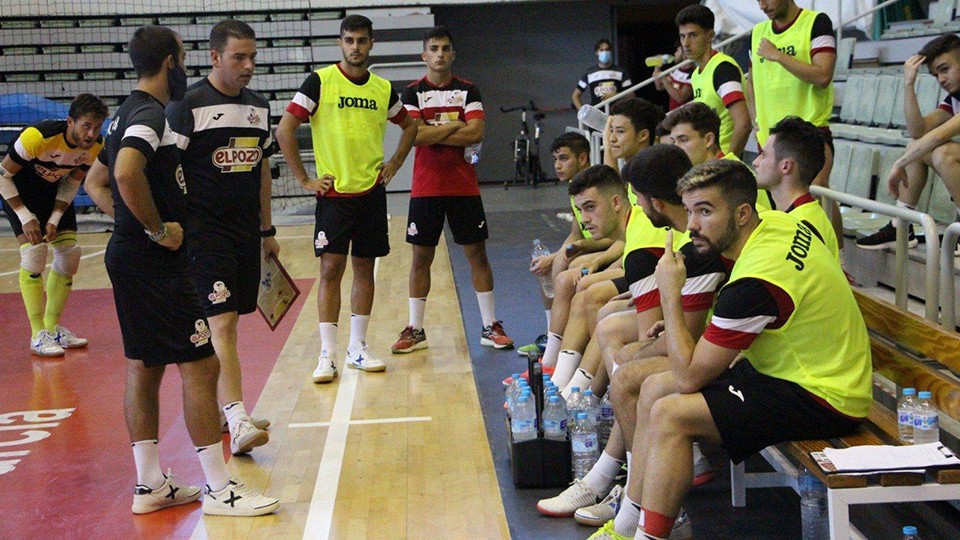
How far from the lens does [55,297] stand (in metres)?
7.20

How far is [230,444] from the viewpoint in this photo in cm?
492

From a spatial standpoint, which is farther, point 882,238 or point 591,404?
point 882,238

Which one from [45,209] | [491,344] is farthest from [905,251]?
[45,209]

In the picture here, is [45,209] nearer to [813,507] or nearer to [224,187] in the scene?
[224,187]

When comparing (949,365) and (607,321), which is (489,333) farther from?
(949,365)

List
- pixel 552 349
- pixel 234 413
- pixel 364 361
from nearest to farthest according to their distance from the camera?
pixel 234 413 < pixel 552 349 < pixel 364 361

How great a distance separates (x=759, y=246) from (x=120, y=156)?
227cm

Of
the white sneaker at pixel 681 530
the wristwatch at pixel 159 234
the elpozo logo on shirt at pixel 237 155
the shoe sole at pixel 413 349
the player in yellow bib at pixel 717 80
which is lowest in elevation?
the shoe sole at pixel 413 349

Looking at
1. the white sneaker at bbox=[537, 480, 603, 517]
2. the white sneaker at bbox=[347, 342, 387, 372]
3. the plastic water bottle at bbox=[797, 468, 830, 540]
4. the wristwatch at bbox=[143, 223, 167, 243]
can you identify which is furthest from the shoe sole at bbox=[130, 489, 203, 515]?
the plastic water bottle at bbox=[797, 468, 830, 540]

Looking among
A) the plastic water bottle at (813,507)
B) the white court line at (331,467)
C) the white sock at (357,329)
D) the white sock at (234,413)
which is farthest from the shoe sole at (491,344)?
the plastic water bottle at (813,507)

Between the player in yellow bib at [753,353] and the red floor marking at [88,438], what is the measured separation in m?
1.93

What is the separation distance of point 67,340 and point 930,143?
5539 mm

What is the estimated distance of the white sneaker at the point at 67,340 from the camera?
23.5 ft

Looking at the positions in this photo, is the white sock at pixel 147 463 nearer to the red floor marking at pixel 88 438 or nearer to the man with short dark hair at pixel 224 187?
the red floor marking at pixel 88 438
